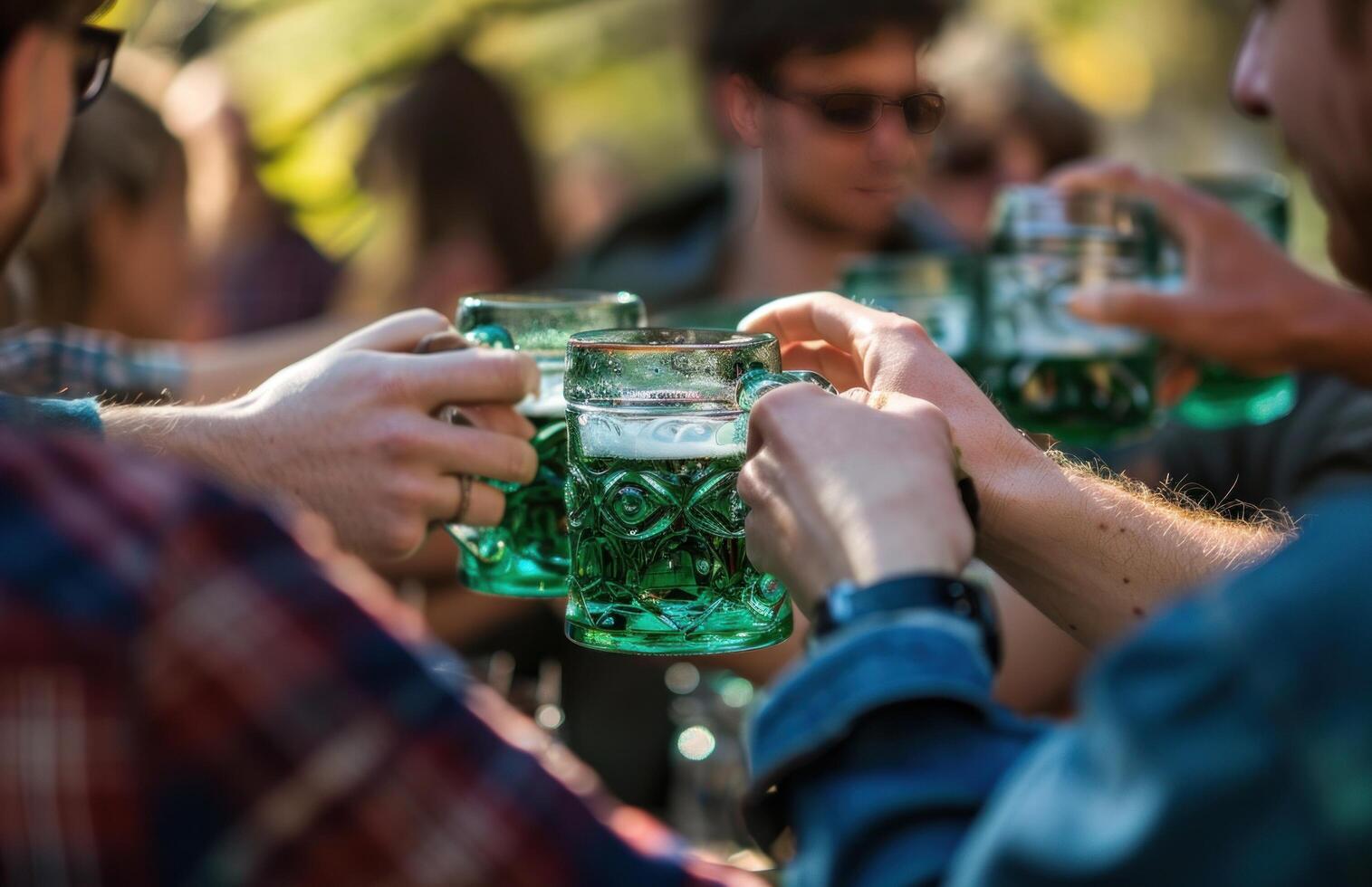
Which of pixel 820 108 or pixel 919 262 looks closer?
pixel 820 108

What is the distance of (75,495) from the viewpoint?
692mm

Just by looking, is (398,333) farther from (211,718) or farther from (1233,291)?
(1233,291)

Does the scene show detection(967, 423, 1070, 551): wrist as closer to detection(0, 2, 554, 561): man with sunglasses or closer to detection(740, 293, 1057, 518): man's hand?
detection(740, 293, 1057, 518): man's hand

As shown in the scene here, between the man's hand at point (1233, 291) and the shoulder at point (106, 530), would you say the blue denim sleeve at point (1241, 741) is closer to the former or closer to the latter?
the shoulder at point (106, 530)

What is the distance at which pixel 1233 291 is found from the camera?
2002mm

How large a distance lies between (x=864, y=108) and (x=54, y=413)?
0.82m

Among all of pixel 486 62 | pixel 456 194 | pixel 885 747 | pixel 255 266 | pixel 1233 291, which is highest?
pixel 885 747

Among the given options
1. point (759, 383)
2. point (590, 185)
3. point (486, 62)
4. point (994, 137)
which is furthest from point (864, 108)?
point (590, 185)

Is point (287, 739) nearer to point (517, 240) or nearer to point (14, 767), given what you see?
point (14, 767)

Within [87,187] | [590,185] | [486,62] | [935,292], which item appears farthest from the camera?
[590,185]

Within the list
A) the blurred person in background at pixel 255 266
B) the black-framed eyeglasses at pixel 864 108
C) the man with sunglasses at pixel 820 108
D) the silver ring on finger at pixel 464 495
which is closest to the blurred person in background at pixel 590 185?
the blurred person in background at pixel 255 266

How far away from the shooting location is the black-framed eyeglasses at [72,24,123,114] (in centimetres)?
121

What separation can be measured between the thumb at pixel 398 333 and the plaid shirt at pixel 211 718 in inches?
23.7

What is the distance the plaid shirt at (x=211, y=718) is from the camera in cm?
64
